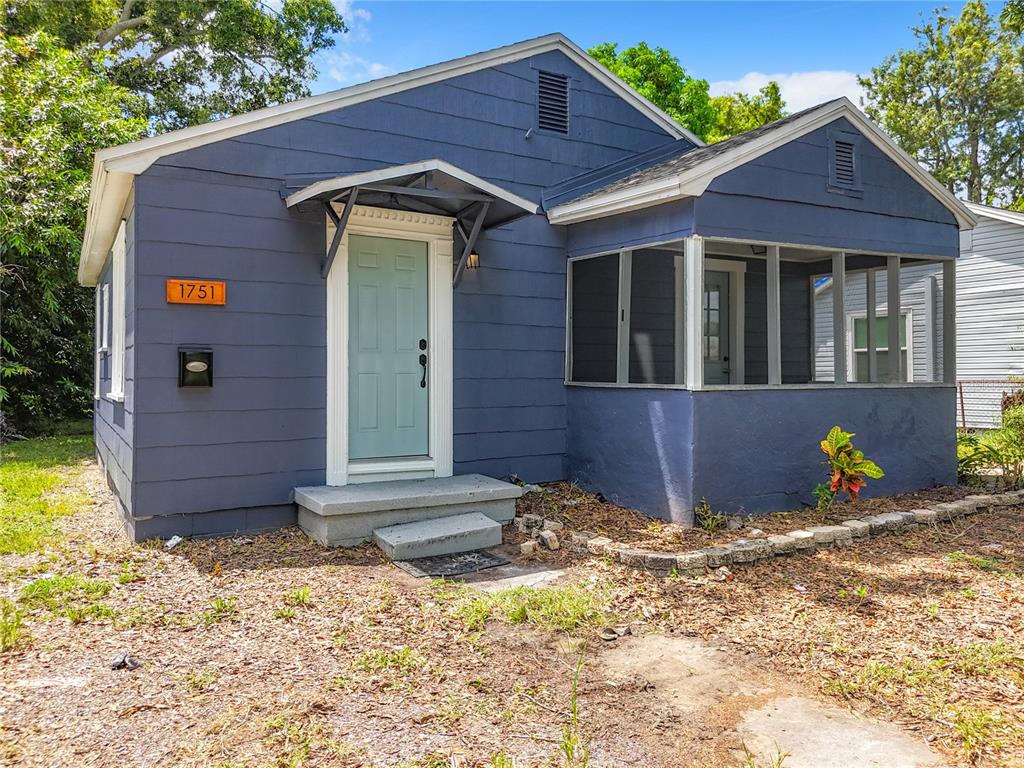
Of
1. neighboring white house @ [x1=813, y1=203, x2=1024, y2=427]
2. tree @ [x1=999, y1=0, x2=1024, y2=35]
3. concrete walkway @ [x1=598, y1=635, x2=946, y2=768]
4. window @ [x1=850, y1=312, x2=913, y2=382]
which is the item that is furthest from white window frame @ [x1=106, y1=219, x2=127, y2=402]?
tree @ [x1=999, y1=0, x2=1024, y2=35]

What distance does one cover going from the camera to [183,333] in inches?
190

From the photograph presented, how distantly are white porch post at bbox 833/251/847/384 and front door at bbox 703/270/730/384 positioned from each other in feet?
6.50

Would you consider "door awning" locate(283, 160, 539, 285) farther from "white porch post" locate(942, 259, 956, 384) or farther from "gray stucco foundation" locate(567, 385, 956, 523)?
"white porch post" locate(942, 259, 956, 384)

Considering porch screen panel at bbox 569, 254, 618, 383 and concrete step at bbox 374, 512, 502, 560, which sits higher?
porch screen panel at bbox 569, 254, 618, 383

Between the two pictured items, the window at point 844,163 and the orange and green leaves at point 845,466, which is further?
the window at point 844,163

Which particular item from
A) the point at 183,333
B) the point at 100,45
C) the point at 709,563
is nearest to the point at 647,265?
the point at 709,563

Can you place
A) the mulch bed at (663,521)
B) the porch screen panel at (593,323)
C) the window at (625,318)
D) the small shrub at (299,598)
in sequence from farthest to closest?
1. the porch screen panel at (593,323)
2. the window at (625,318)
3. the mulch bed at (663,521)
4. the small shrub at (299,598)

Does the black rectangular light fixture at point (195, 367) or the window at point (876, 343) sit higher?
the window at point (876, 343)

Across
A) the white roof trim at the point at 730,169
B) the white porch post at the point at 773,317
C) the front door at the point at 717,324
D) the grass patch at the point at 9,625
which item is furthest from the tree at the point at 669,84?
the grass patch at the point at 9,625

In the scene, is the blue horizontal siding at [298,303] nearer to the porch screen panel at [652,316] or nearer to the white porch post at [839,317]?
the porch screen panel at [652,316]

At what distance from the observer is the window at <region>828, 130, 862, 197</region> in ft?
19.4

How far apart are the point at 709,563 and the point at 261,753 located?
2.99 m

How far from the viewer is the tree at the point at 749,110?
80.7 ft

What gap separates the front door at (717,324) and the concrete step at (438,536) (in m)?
3.99
